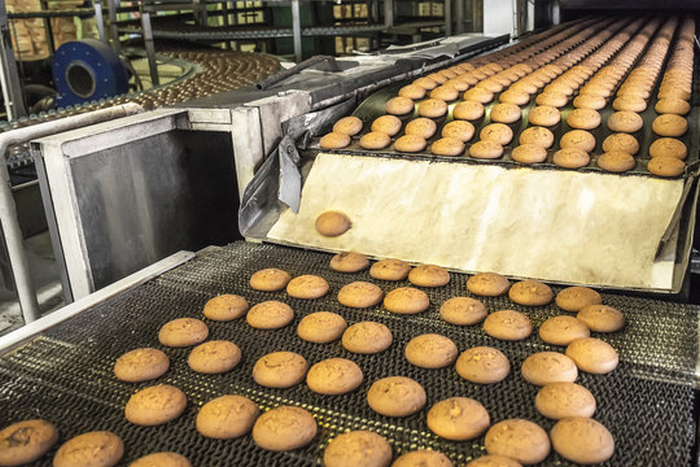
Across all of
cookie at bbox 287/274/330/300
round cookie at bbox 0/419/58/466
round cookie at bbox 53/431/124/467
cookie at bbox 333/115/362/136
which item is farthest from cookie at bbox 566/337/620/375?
cookie at bbox 333/115/362/136

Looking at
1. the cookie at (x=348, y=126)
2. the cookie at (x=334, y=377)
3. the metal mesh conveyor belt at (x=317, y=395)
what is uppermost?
the cookie at (x=348, y=126)

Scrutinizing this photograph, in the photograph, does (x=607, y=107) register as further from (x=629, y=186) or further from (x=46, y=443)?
(x=46, y=443)

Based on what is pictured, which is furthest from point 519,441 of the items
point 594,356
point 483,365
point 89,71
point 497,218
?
point 89,71

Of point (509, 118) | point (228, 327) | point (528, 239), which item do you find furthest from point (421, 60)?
point (228, 327)

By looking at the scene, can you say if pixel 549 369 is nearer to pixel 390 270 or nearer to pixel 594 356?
pixel 594 356

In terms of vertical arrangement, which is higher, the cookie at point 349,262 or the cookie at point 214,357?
the cookie at point 214,357

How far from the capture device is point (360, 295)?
5.79 ft

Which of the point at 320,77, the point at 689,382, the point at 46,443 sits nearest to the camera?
the point at 46,443

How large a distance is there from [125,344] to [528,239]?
1.33 metres

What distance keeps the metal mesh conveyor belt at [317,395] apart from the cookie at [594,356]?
2 cm

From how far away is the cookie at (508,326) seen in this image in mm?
1557

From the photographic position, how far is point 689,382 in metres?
1.35

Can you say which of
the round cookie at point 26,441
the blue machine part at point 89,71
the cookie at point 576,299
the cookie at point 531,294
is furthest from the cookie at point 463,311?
the blue machine part at point 89,71

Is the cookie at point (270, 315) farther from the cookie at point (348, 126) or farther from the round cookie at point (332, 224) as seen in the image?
the cookie at point (348, 126)
